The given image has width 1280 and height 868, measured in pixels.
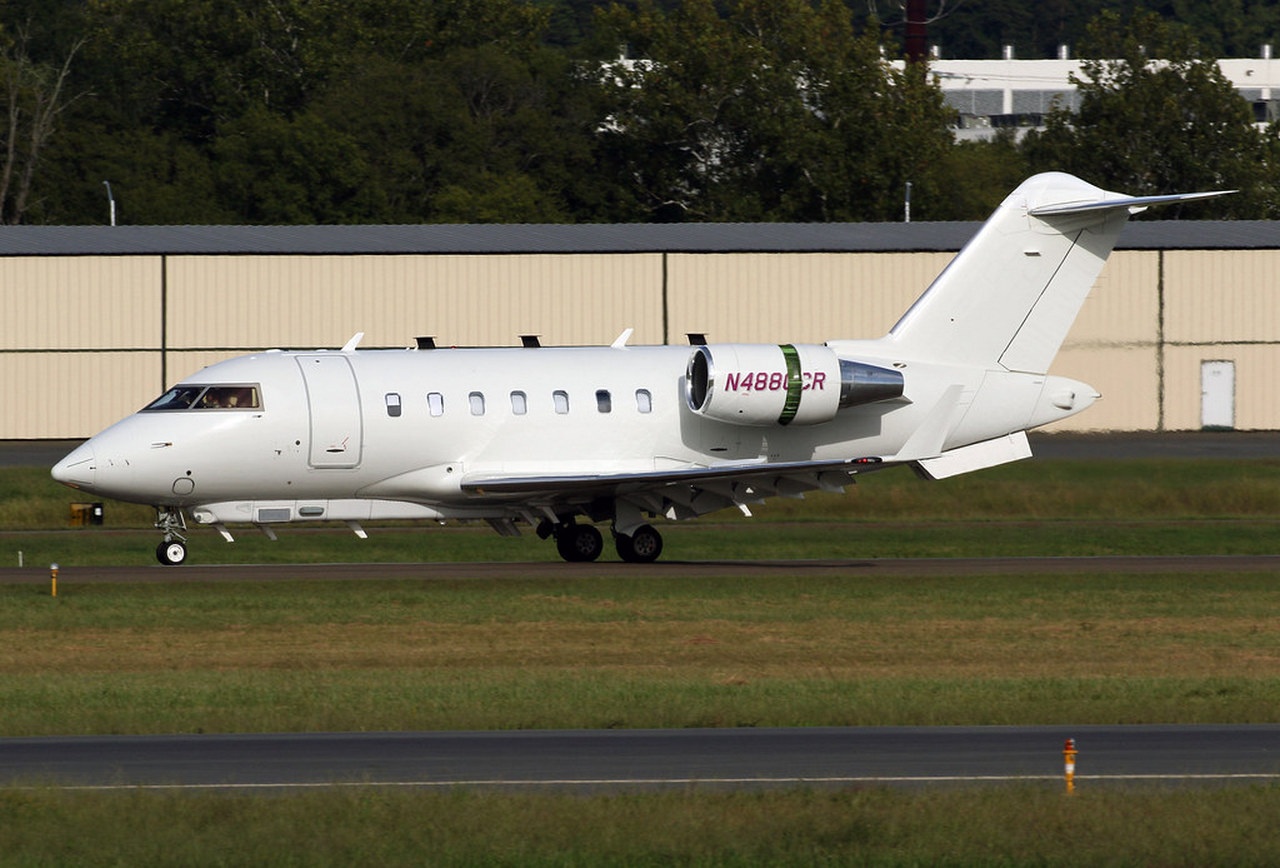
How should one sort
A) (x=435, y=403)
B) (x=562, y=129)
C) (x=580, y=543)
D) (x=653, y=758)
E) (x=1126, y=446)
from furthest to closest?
(x=562, y=129) → (x=1126, y=446) → (x=580, y=543) → (x=435, y=403) → (x=653, y=758)

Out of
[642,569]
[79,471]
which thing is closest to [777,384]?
[642,569]

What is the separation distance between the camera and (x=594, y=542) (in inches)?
1283

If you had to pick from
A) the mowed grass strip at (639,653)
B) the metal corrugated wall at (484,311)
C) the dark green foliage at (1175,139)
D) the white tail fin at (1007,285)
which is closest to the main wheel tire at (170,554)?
the mowed grass strip at (639,653)

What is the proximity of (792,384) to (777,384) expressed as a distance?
0.79ft

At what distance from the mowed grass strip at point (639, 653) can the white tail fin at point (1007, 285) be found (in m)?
4.82

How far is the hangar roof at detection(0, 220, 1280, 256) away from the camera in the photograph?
5734cm

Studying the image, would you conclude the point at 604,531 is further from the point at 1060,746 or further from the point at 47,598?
the point at 1060,746

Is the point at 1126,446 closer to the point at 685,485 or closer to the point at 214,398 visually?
the point at 685,485

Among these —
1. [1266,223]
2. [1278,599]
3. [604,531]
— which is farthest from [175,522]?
[1266,223]

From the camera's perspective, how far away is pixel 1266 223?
61656mm

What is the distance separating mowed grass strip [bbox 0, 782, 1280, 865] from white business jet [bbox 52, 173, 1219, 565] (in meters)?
16.2

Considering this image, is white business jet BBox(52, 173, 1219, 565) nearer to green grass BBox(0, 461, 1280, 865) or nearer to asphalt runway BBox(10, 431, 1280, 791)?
green grass BBox(0, 461, 1280, 865)

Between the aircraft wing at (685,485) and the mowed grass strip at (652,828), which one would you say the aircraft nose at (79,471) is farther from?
the mowed grass strip at (652,828)

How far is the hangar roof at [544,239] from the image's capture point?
5734cm
